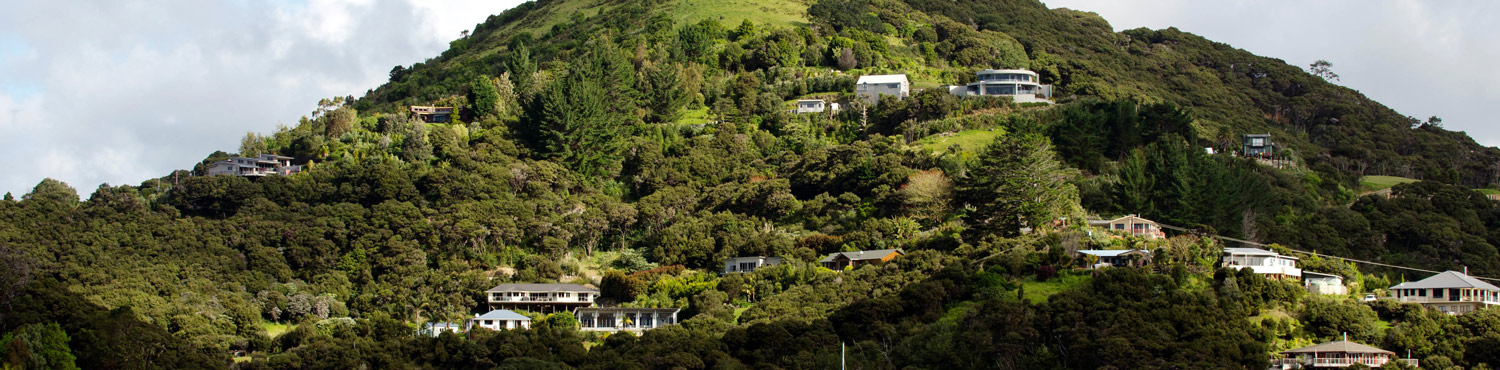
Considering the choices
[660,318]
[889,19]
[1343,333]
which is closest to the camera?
[1343,333]

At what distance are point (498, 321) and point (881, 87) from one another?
44.7 metres

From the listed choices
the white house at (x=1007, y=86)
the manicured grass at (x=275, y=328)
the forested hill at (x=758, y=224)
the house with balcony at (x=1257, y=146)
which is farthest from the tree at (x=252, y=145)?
the house with balcony at (x=1257, y=146)

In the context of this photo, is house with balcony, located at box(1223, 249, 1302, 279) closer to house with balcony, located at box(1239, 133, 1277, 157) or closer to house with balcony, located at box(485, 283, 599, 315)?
house with balcony, located at box(485, 283, 599, 315)

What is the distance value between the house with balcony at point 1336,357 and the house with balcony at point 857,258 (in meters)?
Answer: 22.1

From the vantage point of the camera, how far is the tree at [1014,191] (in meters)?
74.4

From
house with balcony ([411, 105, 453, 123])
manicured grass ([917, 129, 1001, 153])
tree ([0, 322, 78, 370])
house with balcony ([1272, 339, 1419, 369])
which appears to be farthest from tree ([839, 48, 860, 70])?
tree ([0, 322, 78, 370])

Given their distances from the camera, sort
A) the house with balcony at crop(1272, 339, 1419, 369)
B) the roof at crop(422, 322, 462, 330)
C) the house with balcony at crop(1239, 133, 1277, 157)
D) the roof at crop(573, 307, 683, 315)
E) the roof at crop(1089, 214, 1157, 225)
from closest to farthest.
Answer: the house with balcony at crop(1272, 339, 1419, 369)
the roof at crop(573, 307, 683, 315)
the roof at crop(422, 322, 462, 330)
the roof at crop(1089, 214, 1157, 225)
the house with balcony at crop(1239, 133, 1277, 157)

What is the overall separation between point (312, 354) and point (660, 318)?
1675cm

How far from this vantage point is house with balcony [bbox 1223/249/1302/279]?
67.1 metres

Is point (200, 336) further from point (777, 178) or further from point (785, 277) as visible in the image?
point (777, 178)

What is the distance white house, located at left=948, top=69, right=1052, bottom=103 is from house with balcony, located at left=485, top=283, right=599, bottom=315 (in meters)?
42.6

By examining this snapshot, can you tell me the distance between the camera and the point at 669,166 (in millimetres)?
95125

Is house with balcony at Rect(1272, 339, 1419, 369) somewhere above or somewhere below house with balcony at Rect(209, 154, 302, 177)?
below

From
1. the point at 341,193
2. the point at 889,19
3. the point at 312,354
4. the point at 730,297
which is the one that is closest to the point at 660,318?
the point at 730,297
